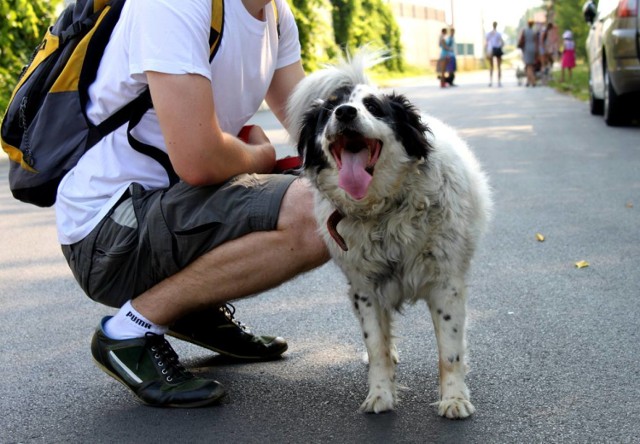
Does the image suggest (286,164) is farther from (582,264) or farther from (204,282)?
(582,264)

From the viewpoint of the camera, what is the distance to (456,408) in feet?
10.00

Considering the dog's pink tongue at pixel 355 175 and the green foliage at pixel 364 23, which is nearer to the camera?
the dog's pink tongue at pixel 355 175

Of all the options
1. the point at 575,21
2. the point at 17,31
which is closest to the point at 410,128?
the point at 17,31

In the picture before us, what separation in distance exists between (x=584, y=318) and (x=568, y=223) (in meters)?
2.30

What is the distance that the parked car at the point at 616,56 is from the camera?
32.8 feet

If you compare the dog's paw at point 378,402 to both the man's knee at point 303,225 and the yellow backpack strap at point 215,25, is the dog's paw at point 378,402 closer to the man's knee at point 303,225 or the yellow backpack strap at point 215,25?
the man's knee at point 303,225

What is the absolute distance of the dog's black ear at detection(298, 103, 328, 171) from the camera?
3150 mm

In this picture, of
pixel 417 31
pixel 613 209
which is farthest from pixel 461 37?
pixel 613 209

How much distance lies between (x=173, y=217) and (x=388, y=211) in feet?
2.51

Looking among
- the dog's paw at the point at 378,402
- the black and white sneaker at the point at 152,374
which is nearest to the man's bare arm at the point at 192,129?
the black and white sneaker at the point at 152,374

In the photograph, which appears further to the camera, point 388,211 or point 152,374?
point 152,374

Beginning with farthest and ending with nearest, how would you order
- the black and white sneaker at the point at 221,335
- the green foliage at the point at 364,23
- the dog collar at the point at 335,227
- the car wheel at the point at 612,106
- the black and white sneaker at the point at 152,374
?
the green foliage at the point at 364,23 → the car wheel at the point at 612,106 → the black and white sneaker at the point at 221,335 → the black and white sneaker at the point at 152,374 → the dog collar at the point at 335,227

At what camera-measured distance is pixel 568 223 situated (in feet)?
20.7

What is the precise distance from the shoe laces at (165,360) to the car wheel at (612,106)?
8765mm
